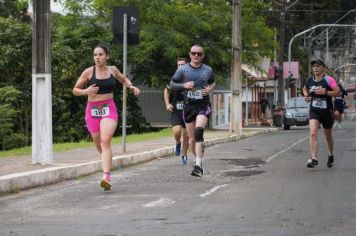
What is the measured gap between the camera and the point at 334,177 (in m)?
11.4

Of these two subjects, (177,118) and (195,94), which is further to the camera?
(177,118)

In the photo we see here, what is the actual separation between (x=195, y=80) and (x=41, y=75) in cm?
263

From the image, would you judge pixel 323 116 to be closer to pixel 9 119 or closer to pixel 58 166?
pixel 58 166

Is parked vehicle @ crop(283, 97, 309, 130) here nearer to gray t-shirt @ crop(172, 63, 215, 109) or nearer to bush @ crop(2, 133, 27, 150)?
bush @ crop(2, 133, 27, 150)

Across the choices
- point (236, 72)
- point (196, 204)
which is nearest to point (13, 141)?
point (236, 72)

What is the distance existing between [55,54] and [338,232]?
2364cm

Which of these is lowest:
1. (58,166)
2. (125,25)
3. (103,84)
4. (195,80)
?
(58,166)

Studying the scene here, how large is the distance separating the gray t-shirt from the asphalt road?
3.86 feet

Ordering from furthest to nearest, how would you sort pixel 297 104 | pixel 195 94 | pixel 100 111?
pixel 297 104 < pixel 195 94 < pixel 100 111

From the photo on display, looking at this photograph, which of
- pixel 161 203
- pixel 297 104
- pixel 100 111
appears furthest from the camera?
pixel 297 104

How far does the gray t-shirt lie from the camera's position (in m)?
11.7

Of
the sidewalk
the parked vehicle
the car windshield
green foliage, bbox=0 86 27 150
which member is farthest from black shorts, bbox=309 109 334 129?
the car windshield

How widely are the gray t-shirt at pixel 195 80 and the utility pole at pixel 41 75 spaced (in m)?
2.22

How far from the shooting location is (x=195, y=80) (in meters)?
11.7
